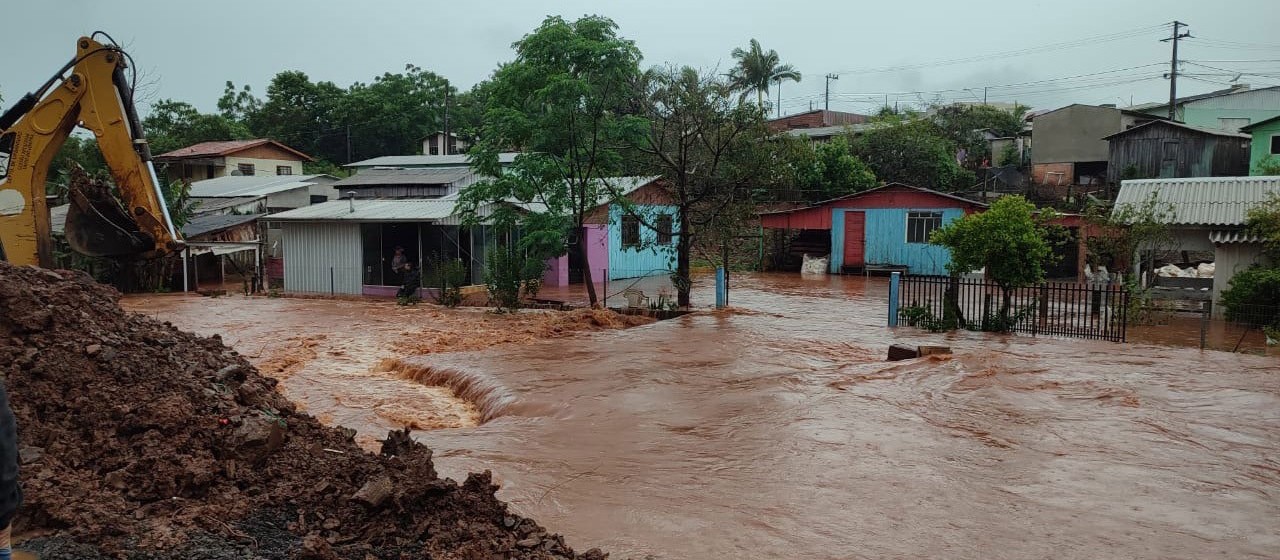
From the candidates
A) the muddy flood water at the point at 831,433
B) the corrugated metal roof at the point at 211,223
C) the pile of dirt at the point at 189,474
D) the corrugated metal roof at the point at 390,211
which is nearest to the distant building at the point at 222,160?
the corrugated metal roof at the point at 211,223

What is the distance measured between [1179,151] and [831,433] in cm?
2885

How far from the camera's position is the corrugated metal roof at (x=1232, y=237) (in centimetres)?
1978

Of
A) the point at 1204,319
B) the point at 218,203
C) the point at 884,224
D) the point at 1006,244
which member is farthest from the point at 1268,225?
the point at 218,203

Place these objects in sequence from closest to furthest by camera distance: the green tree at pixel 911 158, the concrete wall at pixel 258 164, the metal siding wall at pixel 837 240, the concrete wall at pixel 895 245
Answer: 1. the concrete wall at pixel 895 245
2. the metal siding wall at pixel 837 240
3. the green tree at pixel 911 158
4. the concrete wall at pixel 258 164

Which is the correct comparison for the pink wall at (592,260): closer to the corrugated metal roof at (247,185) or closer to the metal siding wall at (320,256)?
the metal siding wall at (320,256)

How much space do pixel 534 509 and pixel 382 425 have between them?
421 cm

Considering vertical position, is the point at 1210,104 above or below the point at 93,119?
above

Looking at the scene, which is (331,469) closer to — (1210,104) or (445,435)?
(445,435)

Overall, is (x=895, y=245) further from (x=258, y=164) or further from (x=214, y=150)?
(x=214, y=150)

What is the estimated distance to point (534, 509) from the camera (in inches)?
324

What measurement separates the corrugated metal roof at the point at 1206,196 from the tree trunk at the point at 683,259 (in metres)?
10.4

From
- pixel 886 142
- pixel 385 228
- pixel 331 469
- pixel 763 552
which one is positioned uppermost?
pixel 886 142

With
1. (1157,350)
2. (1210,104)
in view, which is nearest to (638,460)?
(1157,350)

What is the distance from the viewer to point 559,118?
70.5ft
